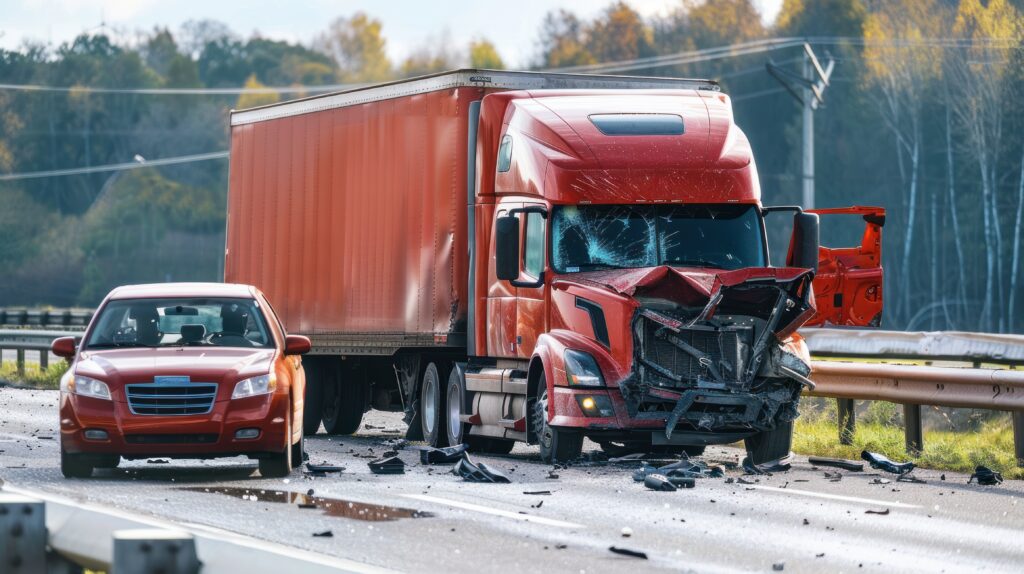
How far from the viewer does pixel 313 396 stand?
854 inches

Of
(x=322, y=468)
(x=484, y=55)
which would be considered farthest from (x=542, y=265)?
(x=484, y=55)

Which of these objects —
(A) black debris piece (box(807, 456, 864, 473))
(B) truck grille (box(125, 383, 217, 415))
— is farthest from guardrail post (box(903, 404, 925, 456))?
(B) truck grille (box(125, 383, 217, 415))

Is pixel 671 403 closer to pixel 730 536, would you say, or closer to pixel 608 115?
pixel 608 115

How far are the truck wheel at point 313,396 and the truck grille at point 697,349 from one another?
7.72m

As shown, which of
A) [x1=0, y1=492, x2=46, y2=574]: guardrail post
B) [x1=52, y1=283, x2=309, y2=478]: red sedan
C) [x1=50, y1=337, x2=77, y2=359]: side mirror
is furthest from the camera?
[x1=50, y1=337, x2=77, y2=359]: side mirror

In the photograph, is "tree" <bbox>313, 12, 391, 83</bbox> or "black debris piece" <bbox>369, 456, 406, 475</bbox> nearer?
"black debris piece" <bbox>369, 456, 406, 475</bbox>

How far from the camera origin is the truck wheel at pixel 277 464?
14.2m

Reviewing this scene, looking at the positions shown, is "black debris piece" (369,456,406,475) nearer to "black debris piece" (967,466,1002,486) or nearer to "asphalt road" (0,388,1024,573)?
"asphalt road" (0,388,1024,573)

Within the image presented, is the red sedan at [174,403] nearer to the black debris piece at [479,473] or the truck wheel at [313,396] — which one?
the black debris piece at [479,473]

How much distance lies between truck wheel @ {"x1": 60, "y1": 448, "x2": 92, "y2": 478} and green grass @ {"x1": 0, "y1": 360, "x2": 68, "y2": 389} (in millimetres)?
18316

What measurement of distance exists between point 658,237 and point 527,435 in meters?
2.02

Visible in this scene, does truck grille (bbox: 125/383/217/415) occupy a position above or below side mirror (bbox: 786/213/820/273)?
below

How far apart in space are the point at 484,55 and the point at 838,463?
377 ft

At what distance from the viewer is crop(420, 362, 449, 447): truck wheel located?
18.4 metres
